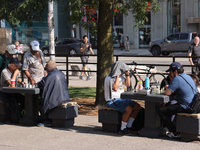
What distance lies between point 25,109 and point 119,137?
7.61ft

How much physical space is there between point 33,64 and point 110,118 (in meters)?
2.42

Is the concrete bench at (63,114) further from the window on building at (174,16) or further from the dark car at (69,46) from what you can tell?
the window on building at (174,16)

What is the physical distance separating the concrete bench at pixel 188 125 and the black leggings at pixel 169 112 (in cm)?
10

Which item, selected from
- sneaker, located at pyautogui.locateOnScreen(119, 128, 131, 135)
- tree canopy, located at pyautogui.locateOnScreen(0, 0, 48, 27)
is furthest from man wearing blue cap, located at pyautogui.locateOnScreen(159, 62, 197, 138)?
tree canopy, located at pyautogui.locateOnScreen(0, 0, 48, 27)

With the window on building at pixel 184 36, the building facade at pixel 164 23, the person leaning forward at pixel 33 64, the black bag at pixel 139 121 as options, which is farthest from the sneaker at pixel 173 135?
the building facade at pixel 164 23

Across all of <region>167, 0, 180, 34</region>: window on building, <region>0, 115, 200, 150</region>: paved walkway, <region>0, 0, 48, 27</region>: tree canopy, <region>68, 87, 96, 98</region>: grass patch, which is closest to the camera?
<region>0, 115, 200, 150</region>: paved walkway

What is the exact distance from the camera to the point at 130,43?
37625mm

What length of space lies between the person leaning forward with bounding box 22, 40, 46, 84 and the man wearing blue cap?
10.4 feet

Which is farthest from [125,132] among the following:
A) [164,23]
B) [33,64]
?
[164,23]

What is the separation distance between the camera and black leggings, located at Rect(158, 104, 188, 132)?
6.15 m

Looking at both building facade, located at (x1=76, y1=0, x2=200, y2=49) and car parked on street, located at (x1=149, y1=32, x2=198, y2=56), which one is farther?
building facade, located at (x1=76, y1=0, x2=200, y2=49)

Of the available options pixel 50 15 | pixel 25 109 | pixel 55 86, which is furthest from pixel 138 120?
pixel 50 15

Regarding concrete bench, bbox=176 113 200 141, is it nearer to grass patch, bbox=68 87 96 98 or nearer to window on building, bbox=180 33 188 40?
grass patch, bbox=68 87 96 98

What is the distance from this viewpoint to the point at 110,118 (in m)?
6.75
